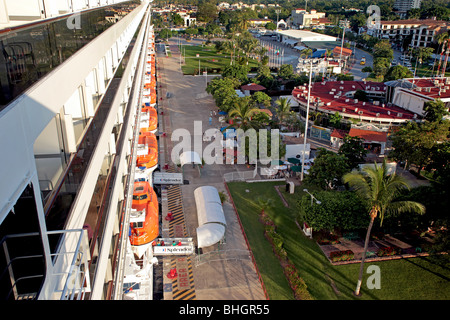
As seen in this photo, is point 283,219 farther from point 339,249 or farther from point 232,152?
point 232,152

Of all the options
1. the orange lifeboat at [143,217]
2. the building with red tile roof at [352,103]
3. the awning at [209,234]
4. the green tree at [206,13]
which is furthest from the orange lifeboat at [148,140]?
the green tree at [206,13]

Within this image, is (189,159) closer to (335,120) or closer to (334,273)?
(334,273)

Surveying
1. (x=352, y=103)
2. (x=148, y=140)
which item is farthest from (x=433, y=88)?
(x=148, y=140)

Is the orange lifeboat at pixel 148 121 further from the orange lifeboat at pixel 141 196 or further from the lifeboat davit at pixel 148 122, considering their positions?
the orange lifeboat at pixel 141 196

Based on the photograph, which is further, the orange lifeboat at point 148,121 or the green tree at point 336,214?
the orange lifeboat at point 148,121

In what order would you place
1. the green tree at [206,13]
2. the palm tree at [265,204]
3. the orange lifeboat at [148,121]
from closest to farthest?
the palm tree at [265,204], the orange lifeboat at [148,121], the green tree at [206,13]

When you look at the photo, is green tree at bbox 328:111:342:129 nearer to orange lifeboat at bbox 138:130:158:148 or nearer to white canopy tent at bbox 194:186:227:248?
white canopy tent at bbox 194:186:227:248
